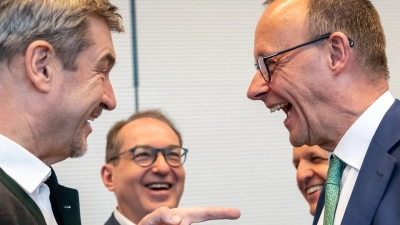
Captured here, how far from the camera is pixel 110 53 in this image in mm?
1963

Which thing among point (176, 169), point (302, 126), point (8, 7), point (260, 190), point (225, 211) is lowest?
point (260, 190)

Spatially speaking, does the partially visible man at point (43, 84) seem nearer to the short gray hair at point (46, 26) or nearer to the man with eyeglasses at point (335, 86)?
the short gray hair at point (46, 26)

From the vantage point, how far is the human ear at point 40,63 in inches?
69.9

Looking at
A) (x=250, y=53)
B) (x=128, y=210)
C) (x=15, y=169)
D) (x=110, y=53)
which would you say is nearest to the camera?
(x=15, y=169)

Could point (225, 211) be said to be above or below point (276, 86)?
below

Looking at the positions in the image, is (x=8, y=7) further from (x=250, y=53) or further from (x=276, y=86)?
(x=250, y=53)

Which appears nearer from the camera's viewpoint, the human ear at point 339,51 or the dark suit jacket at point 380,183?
the dark suit jacket at point 380,183

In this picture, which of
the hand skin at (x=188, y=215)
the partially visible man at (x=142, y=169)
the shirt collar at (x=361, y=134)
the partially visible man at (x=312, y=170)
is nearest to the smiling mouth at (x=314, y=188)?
the partially visible man at (x=312, y=170)

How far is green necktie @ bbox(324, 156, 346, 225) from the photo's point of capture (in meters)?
1.96

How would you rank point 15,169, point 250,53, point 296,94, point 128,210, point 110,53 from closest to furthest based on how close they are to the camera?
point 15,169, point 110,53, point 296,94, point 128,210, point 250,53

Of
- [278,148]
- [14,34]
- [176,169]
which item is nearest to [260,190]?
[278,148]

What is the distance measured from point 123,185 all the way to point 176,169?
0.27 meters

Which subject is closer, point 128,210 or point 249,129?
point 128,210

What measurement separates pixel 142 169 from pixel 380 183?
165 cm
